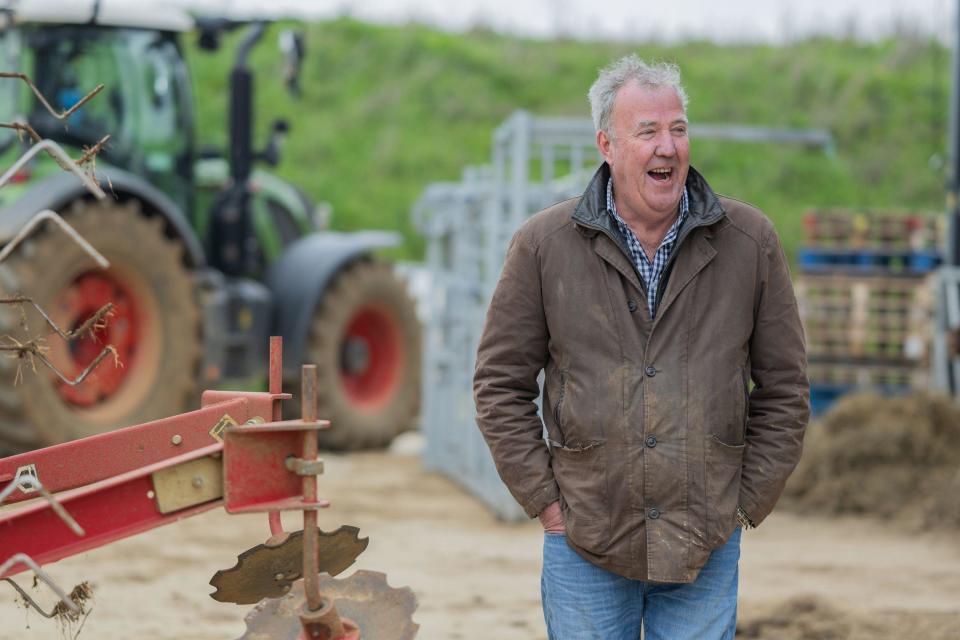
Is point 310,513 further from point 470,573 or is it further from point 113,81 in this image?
point 113,81

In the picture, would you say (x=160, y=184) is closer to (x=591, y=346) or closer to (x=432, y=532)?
(x=432, y=532)

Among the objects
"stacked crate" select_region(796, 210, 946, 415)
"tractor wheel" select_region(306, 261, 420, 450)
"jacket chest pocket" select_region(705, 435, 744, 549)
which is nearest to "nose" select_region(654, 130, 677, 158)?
"jacket chest pocket" select_region(705, 435, 744, 549)

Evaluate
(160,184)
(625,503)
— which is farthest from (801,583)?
(160,184)

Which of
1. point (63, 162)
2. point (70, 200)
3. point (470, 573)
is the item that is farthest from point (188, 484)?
point (70, 200)

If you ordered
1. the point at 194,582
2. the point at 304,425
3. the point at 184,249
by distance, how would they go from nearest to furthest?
the point at 304,425 < the point at 194,582 < the point at 184,249

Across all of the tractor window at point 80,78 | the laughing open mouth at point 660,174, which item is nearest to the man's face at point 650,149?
the laughing open mouth at point 660,174

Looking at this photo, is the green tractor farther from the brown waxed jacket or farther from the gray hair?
the gray hair

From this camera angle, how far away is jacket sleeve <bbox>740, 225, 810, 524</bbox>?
315cm

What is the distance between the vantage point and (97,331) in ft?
26.6

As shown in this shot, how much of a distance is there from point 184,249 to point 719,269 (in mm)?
5963

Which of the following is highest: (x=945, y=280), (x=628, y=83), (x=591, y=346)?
(x=628, y=83)

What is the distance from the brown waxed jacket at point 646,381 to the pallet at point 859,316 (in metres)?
9.03

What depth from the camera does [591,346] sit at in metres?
3.12

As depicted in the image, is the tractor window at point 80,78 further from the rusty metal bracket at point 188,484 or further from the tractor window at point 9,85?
the rusty metal bracket at point 188,484
